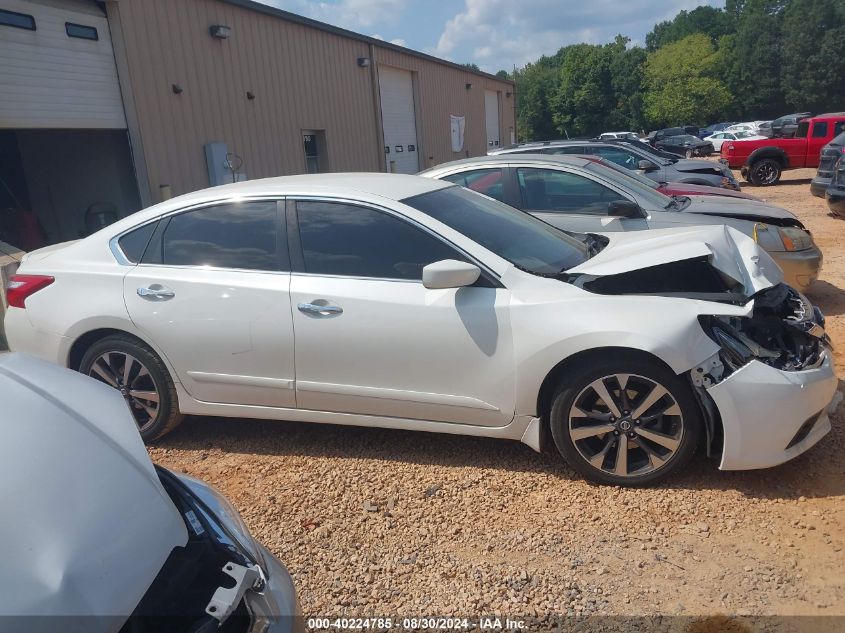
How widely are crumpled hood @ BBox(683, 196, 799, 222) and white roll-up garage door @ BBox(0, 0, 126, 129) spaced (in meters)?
8.07

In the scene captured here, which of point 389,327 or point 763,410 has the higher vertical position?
point 389,327

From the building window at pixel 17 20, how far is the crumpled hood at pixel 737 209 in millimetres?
8328

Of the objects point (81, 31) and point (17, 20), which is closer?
point (17, 20)

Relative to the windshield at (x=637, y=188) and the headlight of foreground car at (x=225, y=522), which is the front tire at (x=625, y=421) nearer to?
the headlight of foreground car at (x=225, y=522)

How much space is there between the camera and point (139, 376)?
3936 millimetres

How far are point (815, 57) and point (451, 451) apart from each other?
2659 inches

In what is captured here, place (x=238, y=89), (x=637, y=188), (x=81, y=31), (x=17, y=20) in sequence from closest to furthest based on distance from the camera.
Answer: (x=637, y=188) → (x=17, y=20) → (x=81, y=31) → (x=238, y=89)

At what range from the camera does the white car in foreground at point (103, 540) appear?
1.27m

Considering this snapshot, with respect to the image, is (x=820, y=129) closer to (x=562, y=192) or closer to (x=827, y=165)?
(x=827, y=165)

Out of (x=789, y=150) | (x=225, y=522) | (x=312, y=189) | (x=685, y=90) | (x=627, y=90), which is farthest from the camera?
(x=627, y=90)

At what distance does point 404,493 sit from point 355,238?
1407 mm

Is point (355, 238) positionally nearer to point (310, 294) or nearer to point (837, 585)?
point (310, 294)

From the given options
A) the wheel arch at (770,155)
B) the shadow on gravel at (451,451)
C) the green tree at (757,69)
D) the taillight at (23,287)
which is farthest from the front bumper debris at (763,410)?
the green tree at (757,69)

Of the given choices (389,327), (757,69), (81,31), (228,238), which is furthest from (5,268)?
(757,69)
